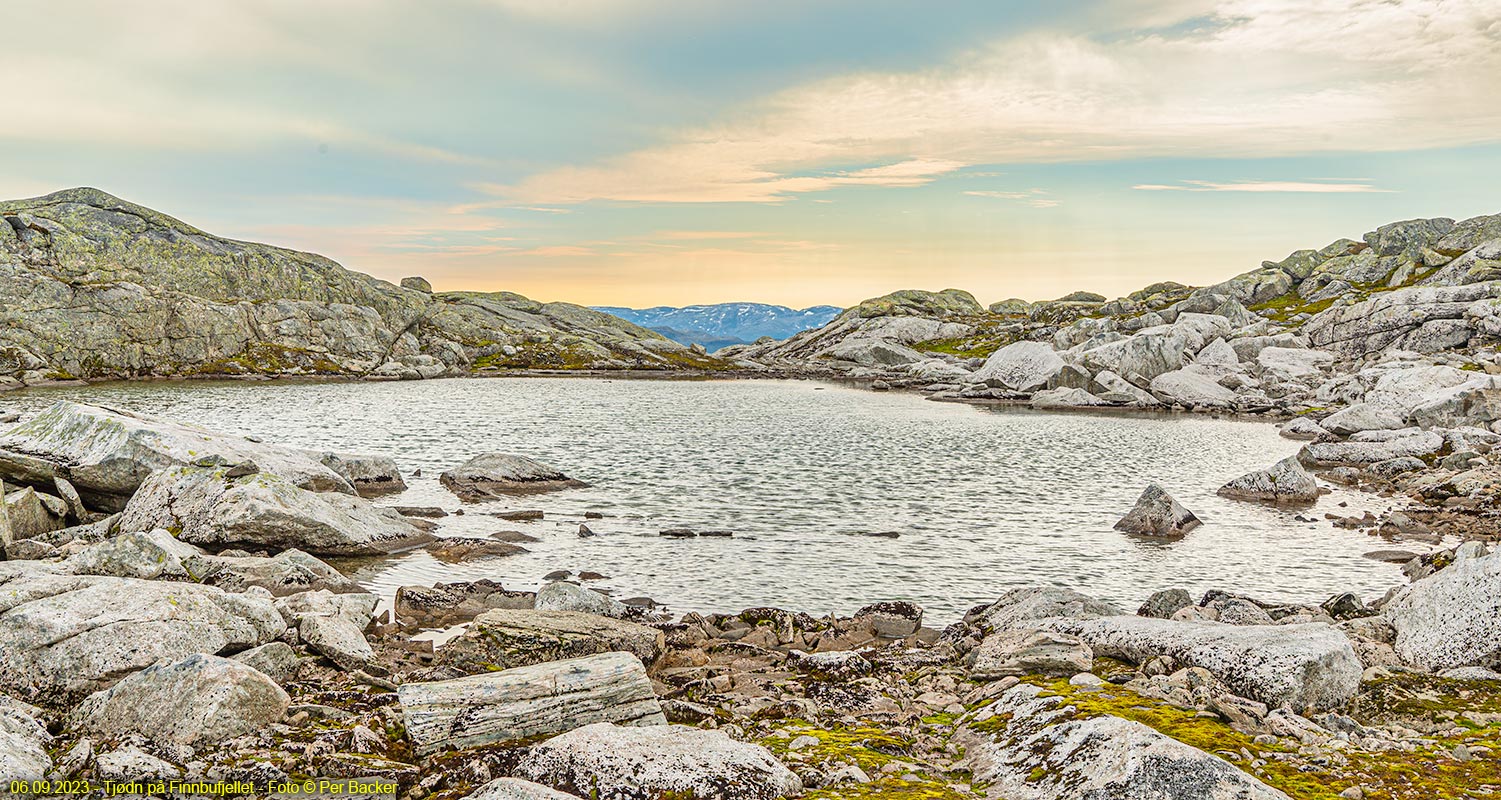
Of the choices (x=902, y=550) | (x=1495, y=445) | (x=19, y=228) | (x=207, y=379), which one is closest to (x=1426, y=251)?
(x=1495, y=445)

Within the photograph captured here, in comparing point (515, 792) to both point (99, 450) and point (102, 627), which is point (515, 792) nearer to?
point (102, 627)

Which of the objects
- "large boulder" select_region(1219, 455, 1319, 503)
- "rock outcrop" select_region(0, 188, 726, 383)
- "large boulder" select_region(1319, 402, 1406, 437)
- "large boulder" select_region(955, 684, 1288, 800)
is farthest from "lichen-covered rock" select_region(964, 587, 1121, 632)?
"rock outcrop" select_region(0, 188, 726, 383)

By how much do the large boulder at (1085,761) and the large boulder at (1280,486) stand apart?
3983 cm

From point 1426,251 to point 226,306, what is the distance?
263467 millimetres

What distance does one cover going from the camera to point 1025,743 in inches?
432

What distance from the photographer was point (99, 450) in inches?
1203

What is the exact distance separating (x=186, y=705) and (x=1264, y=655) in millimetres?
15433

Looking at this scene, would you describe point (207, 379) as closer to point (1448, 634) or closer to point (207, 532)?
point (207, 532)

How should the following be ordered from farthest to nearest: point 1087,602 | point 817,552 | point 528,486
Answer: point 528,486 < point 817,552 < point 1087,602

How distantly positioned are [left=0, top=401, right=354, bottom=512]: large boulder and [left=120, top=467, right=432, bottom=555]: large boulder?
92.3 inches

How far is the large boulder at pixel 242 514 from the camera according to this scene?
27.4m

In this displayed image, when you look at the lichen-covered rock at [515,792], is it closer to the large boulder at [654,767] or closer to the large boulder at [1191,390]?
the large boulder at [654,767]

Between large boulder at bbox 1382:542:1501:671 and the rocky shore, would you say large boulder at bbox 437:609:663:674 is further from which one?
large boulder at bbox 1382:542:1501:671

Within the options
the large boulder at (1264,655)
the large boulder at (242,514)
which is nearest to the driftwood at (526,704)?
the large boulder at (1264,655)
